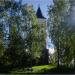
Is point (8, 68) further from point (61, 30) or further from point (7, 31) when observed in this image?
point (61, 30)

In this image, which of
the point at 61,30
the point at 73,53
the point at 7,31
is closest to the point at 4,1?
the point at 7,31

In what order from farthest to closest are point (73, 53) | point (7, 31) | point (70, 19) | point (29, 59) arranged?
1. point (29, 59)
2. point (7, 31)
3. point (73, 53)
4. point (70, 19)

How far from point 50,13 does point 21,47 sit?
695cm

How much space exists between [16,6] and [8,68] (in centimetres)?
973

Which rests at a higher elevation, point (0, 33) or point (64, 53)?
point (0, 33)

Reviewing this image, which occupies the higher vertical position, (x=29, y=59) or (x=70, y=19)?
(x=70, y=19)

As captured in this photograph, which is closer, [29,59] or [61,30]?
[61,30]

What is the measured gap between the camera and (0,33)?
41875 mm

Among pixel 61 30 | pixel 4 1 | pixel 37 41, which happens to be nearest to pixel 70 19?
pixel 61 30

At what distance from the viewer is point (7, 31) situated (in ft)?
140

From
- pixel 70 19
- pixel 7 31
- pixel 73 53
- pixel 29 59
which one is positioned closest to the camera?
pixel 70 19

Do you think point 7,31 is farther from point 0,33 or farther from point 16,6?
point 16,6

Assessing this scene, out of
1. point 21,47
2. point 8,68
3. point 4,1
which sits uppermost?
point 4,1

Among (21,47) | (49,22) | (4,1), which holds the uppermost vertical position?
(4,1)
